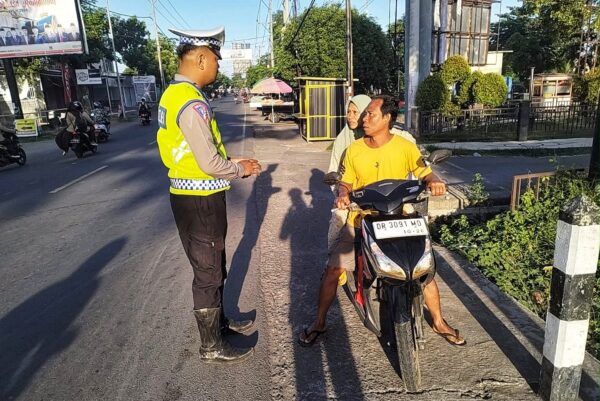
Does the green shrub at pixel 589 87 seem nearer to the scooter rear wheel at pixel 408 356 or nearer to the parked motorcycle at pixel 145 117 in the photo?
the scooter rear wheel at pixel 408 356

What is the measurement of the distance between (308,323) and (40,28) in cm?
2543

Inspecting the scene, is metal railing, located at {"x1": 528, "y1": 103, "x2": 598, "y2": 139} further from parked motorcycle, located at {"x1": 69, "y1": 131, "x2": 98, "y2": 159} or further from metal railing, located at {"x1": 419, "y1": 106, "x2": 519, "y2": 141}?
parked motorcycle, located at {"x1": 69, "y1": 131, "x2": 98, "y2": 159}

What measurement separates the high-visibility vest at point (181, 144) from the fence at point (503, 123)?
12543 mm

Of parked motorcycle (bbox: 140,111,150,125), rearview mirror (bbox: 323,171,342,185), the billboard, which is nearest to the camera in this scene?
rearview mirror (bbox: 323,171,342,185)

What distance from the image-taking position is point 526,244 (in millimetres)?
4254

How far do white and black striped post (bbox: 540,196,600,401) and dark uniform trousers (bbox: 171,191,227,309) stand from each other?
1.89 meters

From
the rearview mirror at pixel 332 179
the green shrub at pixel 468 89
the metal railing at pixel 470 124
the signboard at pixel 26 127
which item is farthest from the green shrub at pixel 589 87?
the signboard at pixel 26 127

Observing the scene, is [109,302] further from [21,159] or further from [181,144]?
[21,159]

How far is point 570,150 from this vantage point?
10977mm

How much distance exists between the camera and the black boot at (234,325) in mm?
3189

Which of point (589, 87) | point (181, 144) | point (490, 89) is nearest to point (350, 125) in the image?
point (181, 144)

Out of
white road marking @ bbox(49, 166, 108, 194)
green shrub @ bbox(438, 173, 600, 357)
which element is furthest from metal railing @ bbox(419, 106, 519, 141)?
white road marking @ bbox(49, 166, 108, 194)

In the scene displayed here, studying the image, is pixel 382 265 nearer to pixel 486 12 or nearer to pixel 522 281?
pixel 522 281

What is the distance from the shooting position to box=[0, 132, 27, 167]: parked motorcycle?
1148 cm
